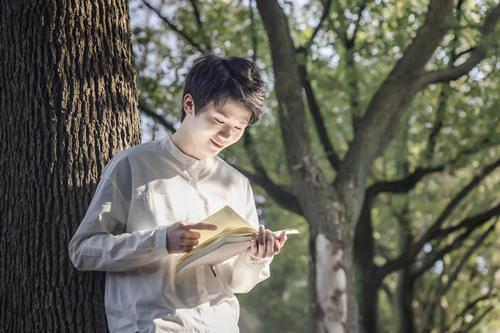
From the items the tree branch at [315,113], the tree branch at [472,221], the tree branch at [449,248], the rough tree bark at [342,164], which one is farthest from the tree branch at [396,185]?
the rough tree bark at [342,164]

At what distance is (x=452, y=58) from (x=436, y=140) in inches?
67.9

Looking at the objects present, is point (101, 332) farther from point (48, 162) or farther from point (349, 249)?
A: point (349, 249)

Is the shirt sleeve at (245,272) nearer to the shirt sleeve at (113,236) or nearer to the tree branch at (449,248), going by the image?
the shirt sleeve at (113,236)

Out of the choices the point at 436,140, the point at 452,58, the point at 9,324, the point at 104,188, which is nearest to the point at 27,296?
the point at 9,324

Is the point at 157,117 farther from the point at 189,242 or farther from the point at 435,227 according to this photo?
the point at 189,242

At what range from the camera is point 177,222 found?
2.20 m

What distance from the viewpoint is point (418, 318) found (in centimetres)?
1318

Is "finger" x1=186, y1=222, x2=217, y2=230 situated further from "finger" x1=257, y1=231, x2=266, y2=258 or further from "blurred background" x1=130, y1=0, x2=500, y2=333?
"blurred background" x1=130, y1=0, x2=500, y2=333

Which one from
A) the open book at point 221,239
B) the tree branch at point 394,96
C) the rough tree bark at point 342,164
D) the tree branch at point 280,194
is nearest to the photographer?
the open book at point 221,239

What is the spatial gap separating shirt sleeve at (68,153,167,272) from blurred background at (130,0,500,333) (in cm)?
490

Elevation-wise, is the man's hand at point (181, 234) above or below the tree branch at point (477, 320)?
above

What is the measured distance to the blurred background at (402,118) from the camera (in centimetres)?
862

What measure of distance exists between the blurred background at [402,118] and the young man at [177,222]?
4643 mm

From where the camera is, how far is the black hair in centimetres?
245
